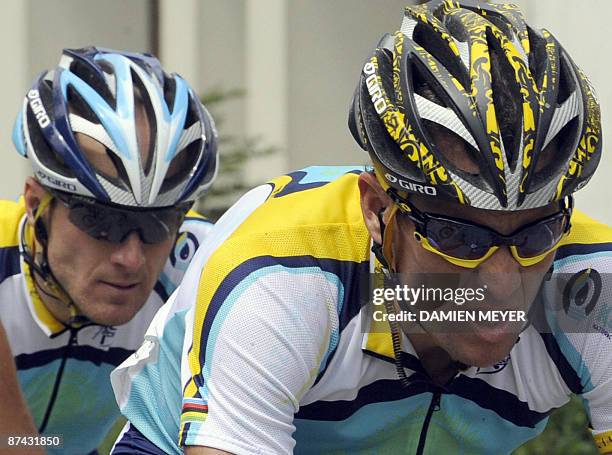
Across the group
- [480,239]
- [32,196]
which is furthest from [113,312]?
[480,239]

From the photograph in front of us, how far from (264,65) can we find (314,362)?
23.7ft

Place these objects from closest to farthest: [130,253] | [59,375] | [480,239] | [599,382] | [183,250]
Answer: [480,239] < [599,382] < [130,253] < [59,375] < [183,250]

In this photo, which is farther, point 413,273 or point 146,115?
point 146,115

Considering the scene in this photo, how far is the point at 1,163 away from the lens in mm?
10477

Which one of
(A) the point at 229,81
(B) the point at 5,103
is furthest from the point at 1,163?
(A) the point at 229,81

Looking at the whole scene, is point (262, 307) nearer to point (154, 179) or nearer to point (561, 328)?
point (561, 328)

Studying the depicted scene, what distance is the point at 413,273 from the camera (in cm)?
335

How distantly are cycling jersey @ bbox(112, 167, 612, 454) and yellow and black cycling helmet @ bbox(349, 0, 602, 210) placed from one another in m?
0.29

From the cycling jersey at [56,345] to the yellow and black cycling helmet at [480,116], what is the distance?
6.36 feet

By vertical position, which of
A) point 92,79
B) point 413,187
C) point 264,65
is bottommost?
point 264,65

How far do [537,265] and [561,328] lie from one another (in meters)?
0.33

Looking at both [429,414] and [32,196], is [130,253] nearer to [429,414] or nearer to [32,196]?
[32,196]

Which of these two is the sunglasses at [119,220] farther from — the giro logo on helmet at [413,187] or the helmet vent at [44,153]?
the giro logo on helmet at [413,187]

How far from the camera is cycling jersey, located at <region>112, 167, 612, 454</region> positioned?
126 inches
